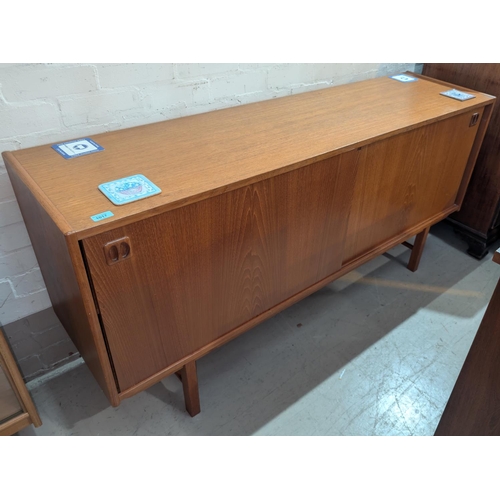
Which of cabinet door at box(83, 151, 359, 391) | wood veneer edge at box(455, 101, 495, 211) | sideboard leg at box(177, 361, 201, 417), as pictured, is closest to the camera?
cabinet door at box(83, 151, 359, 391)

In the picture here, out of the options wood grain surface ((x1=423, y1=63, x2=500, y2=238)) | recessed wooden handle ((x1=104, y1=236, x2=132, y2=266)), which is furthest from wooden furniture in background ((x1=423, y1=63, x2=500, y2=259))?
recessed wooden handle ((x1=104, y1=236, x2=132, y2=266))

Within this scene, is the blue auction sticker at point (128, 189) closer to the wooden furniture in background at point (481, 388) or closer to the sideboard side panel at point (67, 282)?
the sideboard side panel at point (67, 282)

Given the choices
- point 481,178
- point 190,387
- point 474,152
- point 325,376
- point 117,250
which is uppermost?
point 117,250

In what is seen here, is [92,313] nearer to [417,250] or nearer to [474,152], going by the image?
[417,250]

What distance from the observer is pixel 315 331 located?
68.2 inches

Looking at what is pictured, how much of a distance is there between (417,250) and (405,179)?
0.54 metres

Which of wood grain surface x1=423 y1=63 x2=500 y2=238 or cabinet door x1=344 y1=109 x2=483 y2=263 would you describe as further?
wood grain surface x1=423 y1=63 x2=500 y2=238

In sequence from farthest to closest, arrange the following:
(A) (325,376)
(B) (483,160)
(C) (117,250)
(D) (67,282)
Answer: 1. (B) (483,160)
2. (A) (325,376)
3. (D) (67,282)
4. (C) (117,250)

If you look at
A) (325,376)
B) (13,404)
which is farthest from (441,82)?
(13,404)

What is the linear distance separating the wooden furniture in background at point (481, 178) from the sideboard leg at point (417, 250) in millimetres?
351

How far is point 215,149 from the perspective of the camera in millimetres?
1201

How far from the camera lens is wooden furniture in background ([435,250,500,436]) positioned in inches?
35.5

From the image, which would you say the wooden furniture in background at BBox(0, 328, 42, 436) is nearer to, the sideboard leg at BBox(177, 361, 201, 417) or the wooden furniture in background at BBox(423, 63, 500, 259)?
the sideboard leg at BBox(177, 361, 201, 417)
